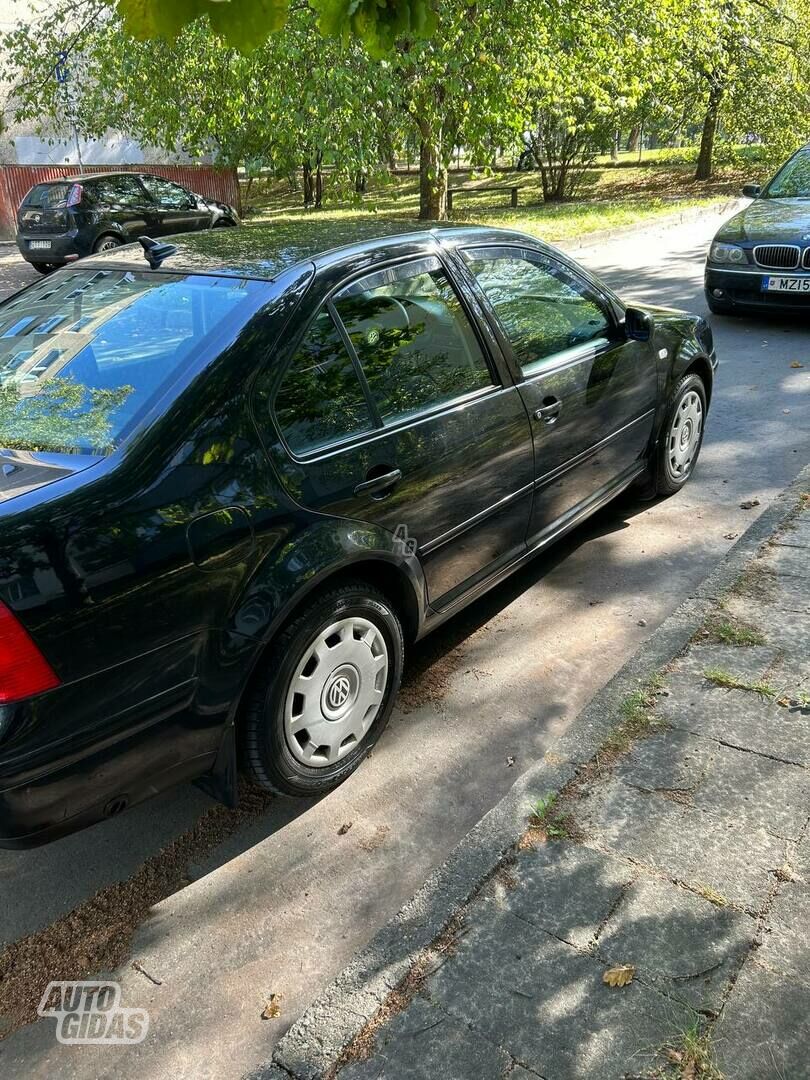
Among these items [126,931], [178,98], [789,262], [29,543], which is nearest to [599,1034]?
[126,931]

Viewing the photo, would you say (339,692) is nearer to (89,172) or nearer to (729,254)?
(729,254)

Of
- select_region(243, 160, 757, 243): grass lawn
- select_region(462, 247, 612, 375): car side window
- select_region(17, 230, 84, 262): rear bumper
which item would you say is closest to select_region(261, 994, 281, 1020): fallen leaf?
select_region(462, 247, 612, 375): car side window

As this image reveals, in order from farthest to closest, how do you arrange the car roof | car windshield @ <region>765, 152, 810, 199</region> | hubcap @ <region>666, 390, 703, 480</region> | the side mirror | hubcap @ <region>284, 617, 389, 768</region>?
car windshield @ <region>765, 152, 810, 199</region> < hubcap @ <region>666, 390, 703, 480</region> < the side mirror < the car roof < hubcap @ <region>284, 617, 389, 768</region>

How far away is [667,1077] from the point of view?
1928 millimetres

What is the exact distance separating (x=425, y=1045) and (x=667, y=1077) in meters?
0.54

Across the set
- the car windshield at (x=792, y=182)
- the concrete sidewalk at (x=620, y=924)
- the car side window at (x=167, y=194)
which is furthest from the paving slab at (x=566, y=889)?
the car side window at (x=167, y=194)

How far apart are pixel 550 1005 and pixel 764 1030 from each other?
48cm

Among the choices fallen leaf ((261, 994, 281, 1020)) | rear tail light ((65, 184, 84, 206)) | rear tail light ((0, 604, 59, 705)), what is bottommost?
fallen leaf ((261, 994, 281, 1020))

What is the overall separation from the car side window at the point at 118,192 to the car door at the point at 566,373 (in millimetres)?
14233

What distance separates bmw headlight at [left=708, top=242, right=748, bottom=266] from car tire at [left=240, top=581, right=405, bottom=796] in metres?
7.27

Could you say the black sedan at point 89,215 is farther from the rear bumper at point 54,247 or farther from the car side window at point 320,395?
the car side window at point 320,395

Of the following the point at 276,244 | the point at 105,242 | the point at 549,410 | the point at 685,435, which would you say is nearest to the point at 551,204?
the point at 105,242

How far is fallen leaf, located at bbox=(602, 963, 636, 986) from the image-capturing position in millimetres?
2154
